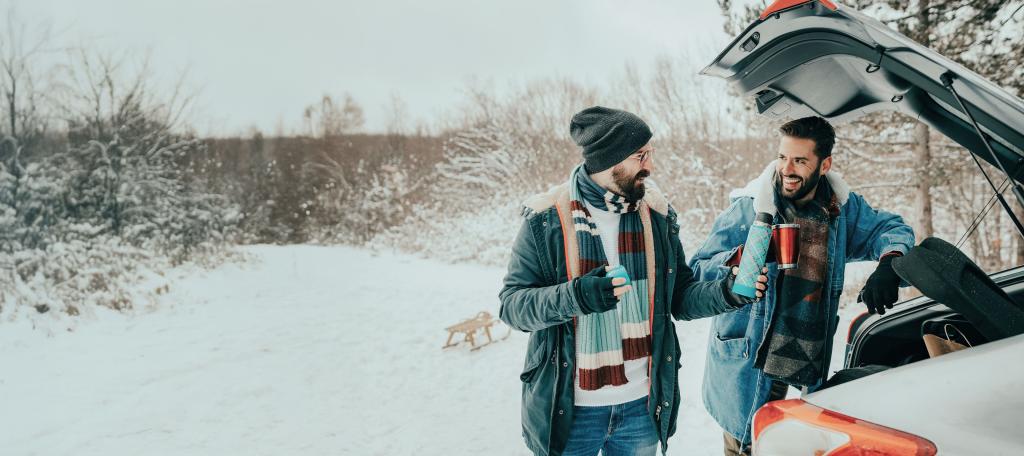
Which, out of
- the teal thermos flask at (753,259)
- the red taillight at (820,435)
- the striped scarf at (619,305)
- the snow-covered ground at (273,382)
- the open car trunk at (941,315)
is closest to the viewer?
the red taillight at (820,435)

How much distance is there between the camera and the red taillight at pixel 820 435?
3.21 feet

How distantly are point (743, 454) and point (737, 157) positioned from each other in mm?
10718

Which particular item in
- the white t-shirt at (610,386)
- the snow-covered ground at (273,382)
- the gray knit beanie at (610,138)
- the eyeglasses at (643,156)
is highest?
the gray knit beanie at (610,138)

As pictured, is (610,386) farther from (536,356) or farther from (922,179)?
(922,179)

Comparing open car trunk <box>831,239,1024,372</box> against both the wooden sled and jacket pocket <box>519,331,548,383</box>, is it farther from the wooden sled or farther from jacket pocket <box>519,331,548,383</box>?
the wooden sled

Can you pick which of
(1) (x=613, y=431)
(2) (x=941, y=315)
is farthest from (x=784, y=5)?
(1) (x=613, y=431)

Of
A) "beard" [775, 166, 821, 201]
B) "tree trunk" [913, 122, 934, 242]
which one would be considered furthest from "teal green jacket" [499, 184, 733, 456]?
"tree trunk" [913, 122, 934, 242]

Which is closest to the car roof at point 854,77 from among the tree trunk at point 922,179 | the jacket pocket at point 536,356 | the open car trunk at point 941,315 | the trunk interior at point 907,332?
the open car trunk at point 941,315

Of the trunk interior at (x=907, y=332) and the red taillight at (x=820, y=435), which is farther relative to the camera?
the trunk interior at (x=907, y=332)

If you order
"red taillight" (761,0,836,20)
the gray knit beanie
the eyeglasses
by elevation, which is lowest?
the eyeglasses

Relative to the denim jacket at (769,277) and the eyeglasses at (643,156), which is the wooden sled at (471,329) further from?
the eyeglasses at (643,156)

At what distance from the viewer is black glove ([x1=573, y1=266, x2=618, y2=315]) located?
155cm

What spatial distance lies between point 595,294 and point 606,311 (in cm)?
22

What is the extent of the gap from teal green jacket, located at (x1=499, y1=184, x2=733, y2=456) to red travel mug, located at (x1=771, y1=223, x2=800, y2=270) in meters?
0.24
